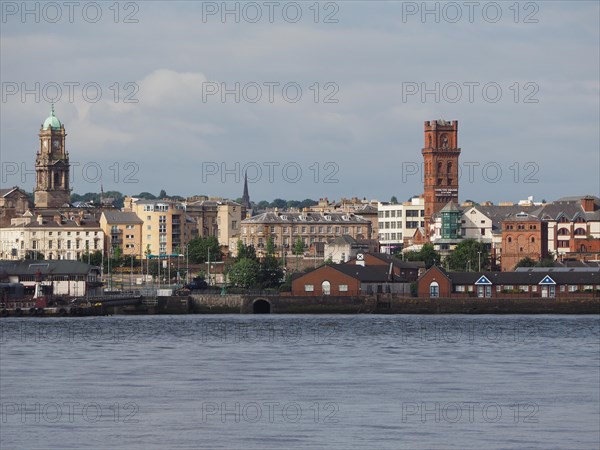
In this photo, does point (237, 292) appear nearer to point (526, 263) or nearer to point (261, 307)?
point (261, 307)

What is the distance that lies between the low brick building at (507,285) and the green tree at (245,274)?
29.8m

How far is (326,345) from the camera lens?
103 metres

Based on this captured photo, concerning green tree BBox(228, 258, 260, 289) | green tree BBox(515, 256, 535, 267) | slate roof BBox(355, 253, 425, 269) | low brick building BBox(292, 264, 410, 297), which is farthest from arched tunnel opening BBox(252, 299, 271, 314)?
green tree BBox(515, 256, 535, 267)

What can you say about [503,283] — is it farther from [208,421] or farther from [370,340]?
[208,421]

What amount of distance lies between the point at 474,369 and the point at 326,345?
18.4 m

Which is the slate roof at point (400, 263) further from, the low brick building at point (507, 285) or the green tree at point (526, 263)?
the green tree at point (526, 263)

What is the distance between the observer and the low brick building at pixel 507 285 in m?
156

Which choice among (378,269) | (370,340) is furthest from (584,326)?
(378,269)

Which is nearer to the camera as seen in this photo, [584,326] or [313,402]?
[313,402]

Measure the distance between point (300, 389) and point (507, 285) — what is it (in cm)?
8535

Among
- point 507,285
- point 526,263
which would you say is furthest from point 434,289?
point 526,263

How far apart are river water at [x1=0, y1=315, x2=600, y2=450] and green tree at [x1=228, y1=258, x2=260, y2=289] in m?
62.1

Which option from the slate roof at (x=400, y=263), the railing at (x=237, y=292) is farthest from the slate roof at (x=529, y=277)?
the railing at (x=237, y=292)

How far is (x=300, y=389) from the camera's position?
74312mm
